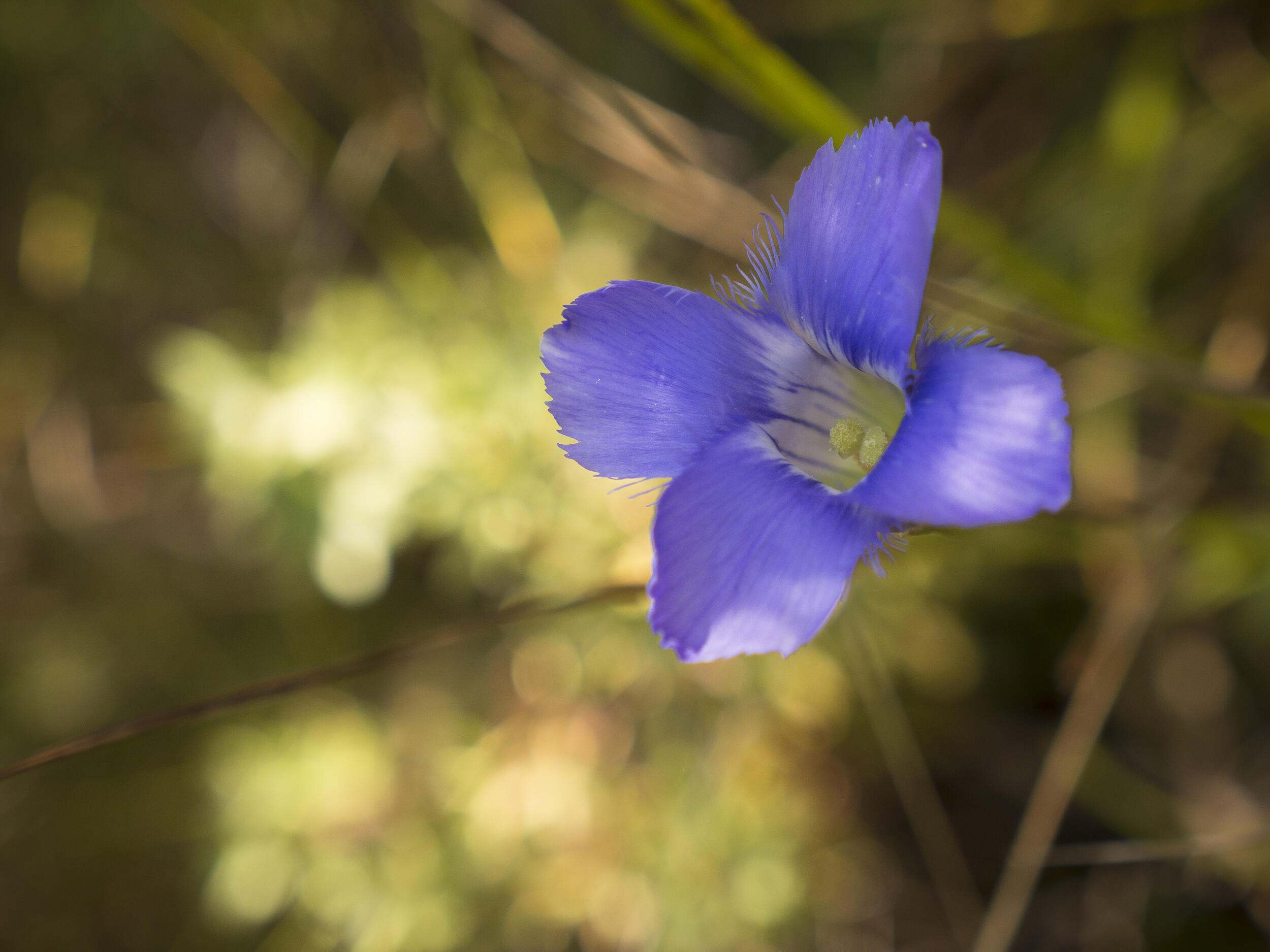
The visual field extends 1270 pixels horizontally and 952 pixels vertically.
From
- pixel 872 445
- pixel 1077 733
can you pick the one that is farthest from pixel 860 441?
pixel 1077 733

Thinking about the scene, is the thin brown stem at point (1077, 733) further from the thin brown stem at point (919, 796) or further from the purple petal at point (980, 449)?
the purple petal at point (980, 449)

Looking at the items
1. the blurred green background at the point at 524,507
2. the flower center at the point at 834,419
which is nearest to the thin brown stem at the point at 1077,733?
the blurred green background at the point at 524,507

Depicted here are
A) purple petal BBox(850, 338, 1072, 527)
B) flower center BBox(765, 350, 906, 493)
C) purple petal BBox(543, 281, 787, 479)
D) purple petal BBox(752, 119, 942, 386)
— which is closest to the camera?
purple petal BBox(850, 338, 1072, 527)

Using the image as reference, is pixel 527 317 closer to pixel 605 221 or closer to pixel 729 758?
pixel 605 221

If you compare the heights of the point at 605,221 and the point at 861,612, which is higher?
the point at 605,221

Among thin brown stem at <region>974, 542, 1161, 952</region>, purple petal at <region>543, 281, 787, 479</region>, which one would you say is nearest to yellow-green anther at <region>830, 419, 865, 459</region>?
purple petal at <region>543, 281, 787, 479</region>

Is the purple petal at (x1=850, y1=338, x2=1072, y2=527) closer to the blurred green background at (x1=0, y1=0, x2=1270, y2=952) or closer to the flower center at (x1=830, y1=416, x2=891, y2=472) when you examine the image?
the flower center at (x1=830, y1=416, x2=891, y2=472)

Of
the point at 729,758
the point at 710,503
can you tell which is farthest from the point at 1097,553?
the point at 710,503
